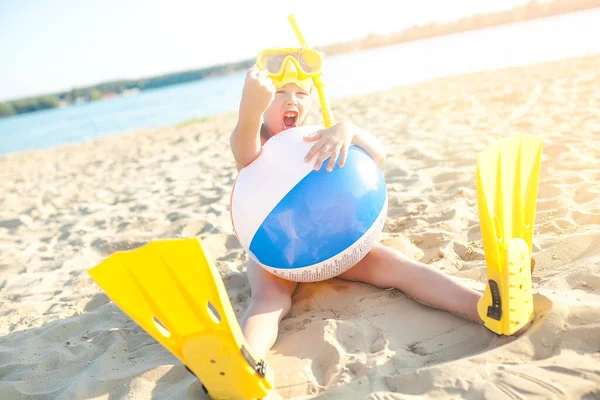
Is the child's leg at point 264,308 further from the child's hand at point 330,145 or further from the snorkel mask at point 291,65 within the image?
the snorkel mask at point 291,65

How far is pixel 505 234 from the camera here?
205cm

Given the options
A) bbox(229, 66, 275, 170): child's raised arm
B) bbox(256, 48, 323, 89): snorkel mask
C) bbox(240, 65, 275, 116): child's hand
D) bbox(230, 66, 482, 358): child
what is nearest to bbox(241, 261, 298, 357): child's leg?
bbox(230, 66, 482, 358): child

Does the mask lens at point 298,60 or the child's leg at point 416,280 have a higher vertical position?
the mask lens at point 298,60

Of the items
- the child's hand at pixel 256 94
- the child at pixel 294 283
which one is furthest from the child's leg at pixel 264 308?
the child's hand at pixel 256 94

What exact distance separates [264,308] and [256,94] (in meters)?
1.09

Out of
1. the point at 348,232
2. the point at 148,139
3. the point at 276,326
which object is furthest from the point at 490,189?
the point at 148,139

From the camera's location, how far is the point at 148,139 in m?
12.5

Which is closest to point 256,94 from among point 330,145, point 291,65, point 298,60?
point 330,145

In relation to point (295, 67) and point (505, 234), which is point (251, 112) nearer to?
point (295, 67)

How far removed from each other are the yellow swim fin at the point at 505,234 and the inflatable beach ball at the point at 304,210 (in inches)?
23.9

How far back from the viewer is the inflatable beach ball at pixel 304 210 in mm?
2342

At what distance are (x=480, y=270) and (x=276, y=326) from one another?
48.6 inches

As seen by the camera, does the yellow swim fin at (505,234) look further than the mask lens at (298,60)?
No

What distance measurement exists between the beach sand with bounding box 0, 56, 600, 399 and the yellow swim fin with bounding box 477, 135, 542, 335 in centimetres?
12
